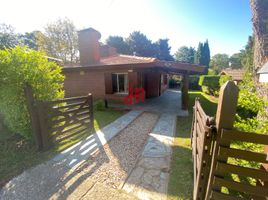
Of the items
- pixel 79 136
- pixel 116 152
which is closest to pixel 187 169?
pixel 116 152

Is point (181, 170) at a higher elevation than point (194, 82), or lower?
lower

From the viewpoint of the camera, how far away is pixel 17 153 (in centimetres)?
396

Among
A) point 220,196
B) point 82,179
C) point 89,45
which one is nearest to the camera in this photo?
point 220,196

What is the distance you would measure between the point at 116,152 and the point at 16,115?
2981 mm

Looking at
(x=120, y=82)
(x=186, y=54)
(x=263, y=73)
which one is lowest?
(x=120, y=82)

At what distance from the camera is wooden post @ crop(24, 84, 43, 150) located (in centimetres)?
377

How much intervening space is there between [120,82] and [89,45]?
4149mm

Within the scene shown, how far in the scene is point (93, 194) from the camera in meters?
2.62

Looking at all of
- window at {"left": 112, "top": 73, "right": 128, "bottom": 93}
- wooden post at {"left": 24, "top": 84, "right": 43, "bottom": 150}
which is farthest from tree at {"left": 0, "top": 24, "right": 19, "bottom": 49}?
wooden post at {"left": 24, "top": 84, "right": 43, "bottom": 150}

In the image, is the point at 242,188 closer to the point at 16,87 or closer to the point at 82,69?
the point at 16,87

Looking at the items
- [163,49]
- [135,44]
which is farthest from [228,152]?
[163,49]

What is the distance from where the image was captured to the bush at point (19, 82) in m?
3.85

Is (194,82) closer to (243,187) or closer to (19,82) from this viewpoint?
(19,82)

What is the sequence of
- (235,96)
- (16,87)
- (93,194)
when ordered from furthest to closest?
(16,87), (93,194), (235,96)
